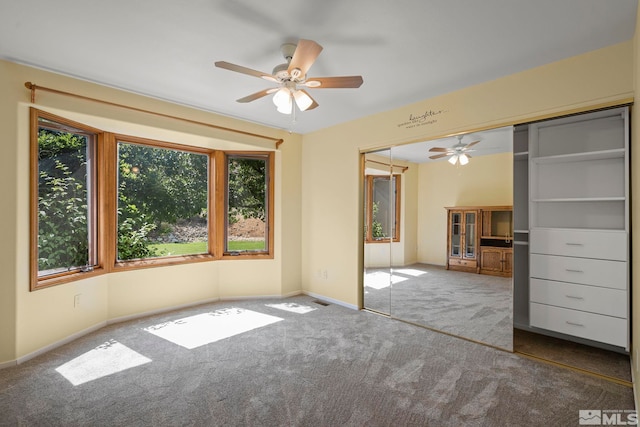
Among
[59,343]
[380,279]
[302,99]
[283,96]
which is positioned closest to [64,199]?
[59,343]

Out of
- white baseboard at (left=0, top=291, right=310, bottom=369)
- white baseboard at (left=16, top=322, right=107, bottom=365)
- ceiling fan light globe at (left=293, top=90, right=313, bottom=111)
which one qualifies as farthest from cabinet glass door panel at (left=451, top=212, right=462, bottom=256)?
white baseboard at (left=16, top=322, right=107, bottom=365)

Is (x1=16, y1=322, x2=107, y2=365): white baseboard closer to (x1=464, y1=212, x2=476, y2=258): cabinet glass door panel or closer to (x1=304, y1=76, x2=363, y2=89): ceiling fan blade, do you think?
(x1=304, y1=76, x2=363, y2=89): ceiling fan blade

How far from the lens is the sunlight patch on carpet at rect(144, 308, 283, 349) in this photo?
3152 mm

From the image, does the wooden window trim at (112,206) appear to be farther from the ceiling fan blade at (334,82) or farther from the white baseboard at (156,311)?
the ceiling fan blade at (334,82)

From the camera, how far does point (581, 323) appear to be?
8.86 ft

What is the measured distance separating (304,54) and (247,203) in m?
2.90

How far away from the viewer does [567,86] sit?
257 centimetres

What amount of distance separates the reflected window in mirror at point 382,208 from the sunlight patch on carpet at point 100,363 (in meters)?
2.79

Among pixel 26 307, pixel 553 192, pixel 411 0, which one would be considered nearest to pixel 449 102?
pixel 553 192

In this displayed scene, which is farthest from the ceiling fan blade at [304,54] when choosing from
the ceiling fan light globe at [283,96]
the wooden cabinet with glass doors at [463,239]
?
the wooden cabinet with glass doors at [463,239]

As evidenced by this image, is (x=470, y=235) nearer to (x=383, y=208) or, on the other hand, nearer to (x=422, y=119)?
(x=383, y=208)

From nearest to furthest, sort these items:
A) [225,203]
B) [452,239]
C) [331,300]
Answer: [452,239] → [331,300] → [225,203]

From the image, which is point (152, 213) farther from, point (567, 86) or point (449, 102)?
point (567, 86)

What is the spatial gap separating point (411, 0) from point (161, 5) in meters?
1.55
